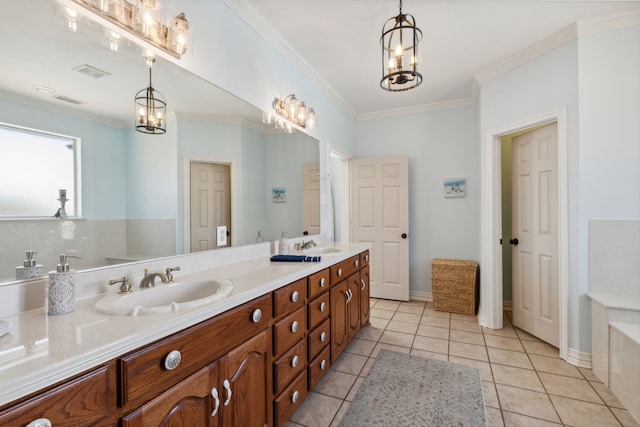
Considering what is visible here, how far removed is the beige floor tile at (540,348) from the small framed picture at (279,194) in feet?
8.17

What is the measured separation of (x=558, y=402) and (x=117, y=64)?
3082 millimetres

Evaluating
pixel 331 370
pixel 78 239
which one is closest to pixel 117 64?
pixel 78 239

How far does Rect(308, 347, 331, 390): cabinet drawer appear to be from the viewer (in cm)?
181

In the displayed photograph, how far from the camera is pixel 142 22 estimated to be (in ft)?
4.39

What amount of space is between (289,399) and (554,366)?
211 cm

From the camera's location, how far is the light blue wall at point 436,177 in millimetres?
3736

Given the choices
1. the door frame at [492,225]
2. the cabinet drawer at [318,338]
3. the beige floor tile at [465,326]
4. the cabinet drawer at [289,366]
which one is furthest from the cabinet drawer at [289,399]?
the door frame at [492,225]

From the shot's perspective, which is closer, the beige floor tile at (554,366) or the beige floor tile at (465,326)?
the beige floor tile at (554,366)

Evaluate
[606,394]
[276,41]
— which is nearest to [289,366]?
[606,394]

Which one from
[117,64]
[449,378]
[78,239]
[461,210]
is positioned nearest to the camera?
[78,239]

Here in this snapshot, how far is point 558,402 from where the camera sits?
184 centimetres

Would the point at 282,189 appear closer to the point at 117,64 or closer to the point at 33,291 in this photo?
the point at 117,64

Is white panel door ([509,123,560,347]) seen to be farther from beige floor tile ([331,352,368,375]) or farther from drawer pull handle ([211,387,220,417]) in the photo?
drawer pull handle ([211,387,220,417])

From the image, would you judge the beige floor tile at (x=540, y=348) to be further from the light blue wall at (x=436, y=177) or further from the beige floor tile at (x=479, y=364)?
the light blue wall at (x=436, y=177)
